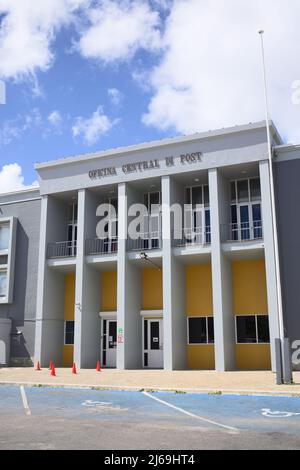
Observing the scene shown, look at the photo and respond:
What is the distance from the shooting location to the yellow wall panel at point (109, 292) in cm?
2733

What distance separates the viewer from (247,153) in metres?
23.3

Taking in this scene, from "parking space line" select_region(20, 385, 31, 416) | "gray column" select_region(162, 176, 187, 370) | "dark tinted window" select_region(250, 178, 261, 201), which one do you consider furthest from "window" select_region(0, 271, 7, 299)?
"dark tinted window" select_region(250, 178, 261, 201)

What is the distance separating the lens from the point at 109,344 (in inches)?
1057

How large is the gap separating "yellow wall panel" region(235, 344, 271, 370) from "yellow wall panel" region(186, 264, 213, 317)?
2498 millimetres

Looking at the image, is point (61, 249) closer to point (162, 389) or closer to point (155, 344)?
point (155, 344)

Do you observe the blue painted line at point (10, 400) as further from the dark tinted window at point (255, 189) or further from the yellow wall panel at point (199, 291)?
the dark tinted window at point (255, 189)

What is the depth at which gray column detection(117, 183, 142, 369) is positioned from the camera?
79.3 feet

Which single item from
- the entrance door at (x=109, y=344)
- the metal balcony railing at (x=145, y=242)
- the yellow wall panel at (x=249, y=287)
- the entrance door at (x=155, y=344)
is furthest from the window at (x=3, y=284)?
the yellow wall panel at (x=249, y=287)

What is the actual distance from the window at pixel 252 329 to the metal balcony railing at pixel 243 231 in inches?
159

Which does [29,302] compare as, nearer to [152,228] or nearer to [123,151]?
[152,228]

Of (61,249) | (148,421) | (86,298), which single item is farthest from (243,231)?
(148,421)

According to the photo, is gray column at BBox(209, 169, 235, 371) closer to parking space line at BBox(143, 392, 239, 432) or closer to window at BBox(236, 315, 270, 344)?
window at BBox(236, 315, 270, 344)

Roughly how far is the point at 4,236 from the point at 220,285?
14.3 m
